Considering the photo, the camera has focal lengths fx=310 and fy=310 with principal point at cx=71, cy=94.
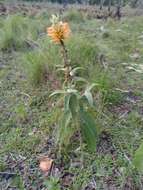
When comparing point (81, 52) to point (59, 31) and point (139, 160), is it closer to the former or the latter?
point (59, 31)

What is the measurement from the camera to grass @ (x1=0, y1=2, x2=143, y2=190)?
5.01 feet

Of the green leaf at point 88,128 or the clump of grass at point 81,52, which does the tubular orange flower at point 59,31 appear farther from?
the clump of grass at point 81,52

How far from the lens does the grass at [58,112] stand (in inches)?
60.1

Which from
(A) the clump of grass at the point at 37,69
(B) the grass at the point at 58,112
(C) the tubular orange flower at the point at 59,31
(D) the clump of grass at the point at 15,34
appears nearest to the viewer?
(C) the tubular orange flower at the point at 59,31

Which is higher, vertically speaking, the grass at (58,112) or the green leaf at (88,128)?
the green leaf at (88,128)

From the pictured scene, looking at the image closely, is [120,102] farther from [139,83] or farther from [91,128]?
[91,128]

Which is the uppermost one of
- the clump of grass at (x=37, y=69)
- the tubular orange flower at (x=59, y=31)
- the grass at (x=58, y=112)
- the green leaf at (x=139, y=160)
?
the tubular orange flower at (x=59, y=31)

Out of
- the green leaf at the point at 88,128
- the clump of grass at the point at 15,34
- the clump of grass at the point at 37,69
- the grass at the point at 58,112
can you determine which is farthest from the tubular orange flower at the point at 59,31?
the clump of grass at the point at 15,34

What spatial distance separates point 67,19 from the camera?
658cm

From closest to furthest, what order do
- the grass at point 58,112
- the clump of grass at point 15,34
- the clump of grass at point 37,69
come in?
the grass at point 58,112 < the clump of grass at point 37,69 < the clump of grass at point 15,34

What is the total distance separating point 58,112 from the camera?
183 centimetres

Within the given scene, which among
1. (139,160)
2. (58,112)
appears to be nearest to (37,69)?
(58,112)

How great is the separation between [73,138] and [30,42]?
2132 millimetres

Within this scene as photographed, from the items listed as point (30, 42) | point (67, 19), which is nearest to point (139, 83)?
point (30, 42)
